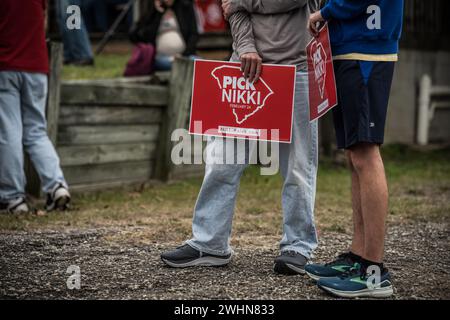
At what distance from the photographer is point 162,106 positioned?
327 inches

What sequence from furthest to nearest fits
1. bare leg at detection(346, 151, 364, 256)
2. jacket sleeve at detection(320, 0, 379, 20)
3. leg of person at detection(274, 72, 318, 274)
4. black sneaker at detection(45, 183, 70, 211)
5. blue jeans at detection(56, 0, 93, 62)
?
blue jeans at detection(56, 0, 93, 62)
black sneaker at detection(45, 183, 70, 211)
leg of person at detection(274, 72, 318, 274)
bare leg at detection(346, 151, 364, 256)
jacket sleeve at detection(320, 0, 379, 20)

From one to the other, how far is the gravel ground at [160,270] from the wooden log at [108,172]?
2.09 metres

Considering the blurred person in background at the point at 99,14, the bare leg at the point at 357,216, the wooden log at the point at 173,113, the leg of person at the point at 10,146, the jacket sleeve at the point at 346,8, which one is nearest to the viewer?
the jacket sleeve at the point at 346,8

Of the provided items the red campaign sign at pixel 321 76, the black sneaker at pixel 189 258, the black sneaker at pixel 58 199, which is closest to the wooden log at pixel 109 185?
the black sneaker at pixel 58 199

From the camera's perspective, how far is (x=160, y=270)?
4.10 m

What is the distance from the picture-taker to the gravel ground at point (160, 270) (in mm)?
3623

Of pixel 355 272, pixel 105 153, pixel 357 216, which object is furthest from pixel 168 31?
pixel 355 272

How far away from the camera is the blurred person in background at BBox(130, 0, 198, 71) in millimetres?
8953

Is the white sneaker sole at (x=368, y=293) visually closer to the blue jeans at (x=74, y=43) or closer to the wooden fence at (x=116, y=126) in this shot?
the wooden fence at (x=116, y=126)

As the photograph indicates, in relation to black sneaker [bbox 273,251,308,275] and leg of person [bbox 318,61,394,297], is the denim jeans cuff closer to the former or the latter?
black sneaker [bbox 273,251,308,275]

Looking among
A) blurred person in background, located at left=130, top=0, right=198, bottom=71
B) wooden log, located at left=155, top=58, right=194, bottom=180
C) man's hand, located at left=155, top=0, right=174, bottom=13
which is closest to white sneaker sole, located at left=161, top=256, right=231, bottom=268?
wooden log, located at left=155, top=58, right=194, bottom=180

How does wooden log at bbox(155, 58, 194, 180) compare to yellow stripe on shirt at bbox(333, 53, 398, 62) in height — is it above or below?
below

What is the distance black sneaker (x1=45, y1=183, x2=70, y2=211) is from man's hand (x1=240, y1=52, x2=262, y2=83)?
2719 millimetres

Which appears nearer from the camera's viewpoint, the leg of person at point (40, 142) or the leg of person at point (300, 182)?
the leg of person at point (300, 182)
